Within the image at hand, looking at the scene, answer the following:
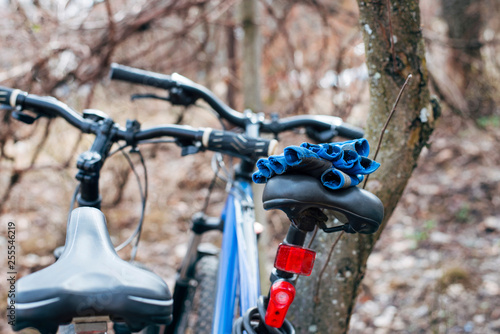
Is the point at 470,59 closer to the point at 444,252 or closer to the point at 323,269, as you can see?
the point at 444,252

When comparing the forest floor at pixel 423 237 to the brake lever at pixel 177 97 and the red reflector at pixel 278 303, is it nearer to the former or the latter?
the red reflector at pixel 278 303

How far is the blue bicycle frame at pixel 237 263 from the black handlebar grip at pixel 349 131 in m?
0.49

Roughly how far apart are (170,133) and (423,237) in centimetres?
278

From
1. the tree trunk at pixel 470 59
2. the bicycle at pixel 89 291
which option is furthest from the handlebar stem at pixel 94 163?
the tree trunk at pixel 470 59

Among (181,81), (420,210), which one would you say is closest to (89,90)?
(181,81)

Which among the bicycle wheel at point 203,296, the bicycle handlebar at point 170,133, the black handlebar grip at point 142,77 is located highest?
the black handlebar grip at point 142,77

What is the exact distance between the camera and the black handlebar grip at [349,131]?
5.76ft

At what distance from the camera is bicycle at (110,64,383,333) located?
0.91 metres

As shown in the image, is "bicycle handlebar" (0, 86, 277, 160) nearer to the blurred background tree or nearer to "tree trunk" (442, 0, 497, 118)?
the blurred background tree

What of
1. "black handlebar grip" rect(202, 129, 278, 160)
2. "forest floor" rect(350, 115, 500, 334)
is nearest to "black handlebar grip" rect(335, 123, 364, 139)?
"black handlebar grip" rect(202, 129, 278, 160)

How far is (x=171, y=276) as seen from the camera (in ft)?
11.4

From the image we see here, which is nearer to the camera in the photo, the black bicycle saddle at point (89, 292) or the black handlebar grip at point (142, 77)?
the black bicycle saddle at point (89, 292)

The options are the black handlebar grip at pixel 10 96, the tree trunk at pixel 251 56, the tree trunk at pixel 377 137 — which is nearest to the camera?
the tree trunk at pixel 377 137

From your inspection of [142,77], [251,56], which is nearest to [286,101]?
[251,56]
